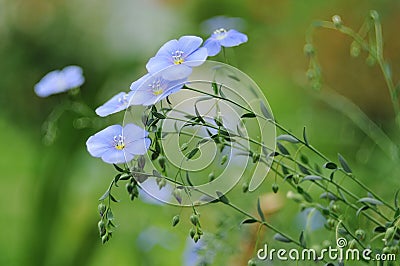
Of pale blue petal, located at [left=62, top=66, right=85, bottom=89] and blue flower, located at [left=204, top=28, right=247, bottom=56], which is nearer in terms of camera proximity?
blue flower, located at [left=204, top=28, right=247, bottom=56]

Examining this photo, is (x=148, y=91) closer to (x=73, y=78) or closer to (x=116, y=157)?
(x=116, y=157)

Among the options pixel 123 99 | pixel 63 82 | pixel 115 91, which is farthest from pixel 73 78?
pixel 115 91

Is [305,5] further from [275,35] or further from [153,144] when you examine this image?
[153,144]

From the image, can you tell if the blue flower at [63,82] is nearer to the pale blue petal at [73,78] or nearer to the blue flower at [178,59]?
the pale blue petal at [73,78]

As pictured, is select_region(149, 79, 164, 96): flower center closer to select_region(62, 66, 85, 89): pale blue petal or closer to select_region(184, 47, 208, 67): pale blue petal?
select_region(184, 47, 208, 67): pale blue petal

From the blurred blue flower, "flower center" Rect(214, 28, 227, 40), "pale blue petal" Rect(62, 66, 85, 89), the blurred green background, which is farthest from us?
the blurred green background

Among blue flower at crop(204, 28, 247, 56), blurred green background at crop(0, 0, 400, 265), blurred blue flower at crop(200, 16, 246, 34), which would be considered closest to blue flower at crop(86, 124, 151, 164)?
blue flower at crop(204, 28, 247, 56)

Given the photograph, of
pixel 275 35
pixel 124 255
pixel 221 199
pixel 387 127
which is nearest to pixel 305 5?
pixel 275 35
